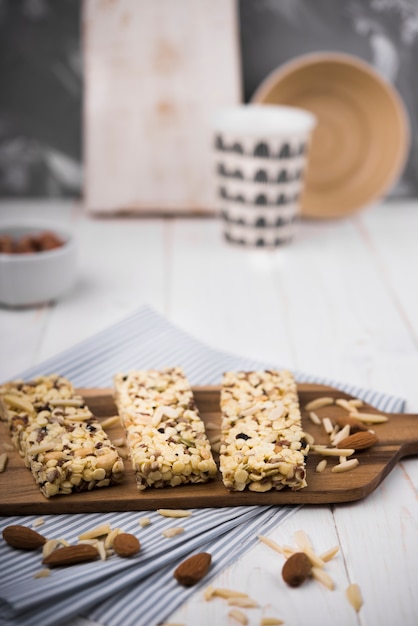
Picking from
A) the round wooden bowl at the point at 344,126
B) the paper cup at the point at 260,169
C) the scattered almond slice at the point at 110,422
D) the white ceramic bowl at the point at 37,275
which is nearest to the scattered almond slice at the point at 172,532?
the scattered almond slice at the point at 110,422

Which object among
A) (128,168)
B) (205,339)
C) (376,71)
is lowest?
(205,339)

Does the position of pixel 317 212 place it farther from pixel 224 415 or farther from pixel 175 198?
pixel 224 415

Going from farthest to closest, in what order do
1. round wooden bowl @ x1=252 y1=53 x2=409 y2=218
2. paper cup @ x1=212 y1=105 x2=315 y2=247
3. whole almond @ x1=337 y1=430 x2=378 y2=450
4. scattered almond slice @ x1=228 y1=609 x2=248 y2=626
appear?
round wooden bowl @ x1=252 y1=53 x2=409 y2=218 → paper cup @ x1=212 y1=105 x2=315 y2=247 → whole almond @ x1=337 y1=430 x2=378 y2=450 → scattered almond slice @ x1=228 y1=609 x2=248 y2=626

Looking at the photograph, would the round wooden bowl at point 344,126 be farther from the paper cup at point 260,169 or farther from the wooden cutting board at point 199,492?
the wooden cutting board at point 199,492

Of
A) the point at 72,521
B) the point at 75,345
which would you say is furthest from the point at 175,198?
the point at 72,521

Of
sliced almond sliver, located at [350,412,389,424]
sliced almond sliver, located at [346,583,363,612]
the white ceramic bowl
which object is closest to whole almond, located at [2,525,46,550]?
sliced almond sliver, located at [346,583,363,612]

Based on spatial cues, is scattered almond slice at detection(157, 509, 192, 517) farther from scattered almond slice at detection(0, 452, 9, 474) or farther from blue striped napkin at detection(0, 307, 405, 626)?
scattered almond slice at detection(0, 452, 9, 474)
